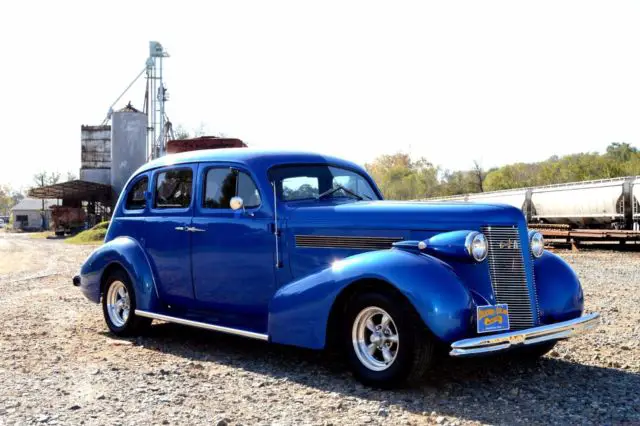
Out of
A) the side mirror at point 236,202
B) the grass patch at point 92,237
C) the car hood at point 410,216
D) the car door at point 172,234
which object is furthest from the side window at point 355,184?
the grass patch at point 92,237

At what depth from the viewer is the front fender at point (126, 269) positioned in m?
6.97

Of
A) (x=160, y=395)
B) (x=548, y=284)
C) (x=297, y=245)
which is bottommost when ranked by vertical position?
(x=160, y=395)

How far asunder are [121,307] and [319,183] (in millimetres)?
3003

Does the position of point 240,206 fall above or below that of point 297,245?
above

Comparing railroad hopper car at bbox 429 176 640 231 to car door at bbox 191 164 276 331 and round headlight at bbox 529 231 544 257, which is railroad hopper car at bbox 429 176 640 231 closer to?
car door at bbox 191 164 276 331

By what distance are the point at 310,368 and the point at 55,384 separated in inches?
87.0

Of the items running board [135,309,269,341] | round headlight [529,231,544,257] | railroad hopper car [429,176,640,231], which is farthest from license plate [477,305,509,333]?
railroad hopper car [429,176,640,231]

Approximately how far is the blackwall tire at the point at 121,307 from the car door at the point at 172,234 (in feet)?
1.69

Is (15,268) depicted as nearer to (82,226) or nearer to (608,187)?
(608,187)

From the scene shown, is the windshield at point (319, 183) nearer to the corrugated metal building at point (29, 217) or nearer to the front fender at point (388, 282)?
the front fender at point (388, 282)

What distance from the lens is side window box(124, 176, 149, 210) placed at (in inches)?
297

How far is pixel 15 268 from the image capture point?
19.3 meters

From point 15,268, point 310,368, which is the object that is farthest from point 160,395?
point 15,268

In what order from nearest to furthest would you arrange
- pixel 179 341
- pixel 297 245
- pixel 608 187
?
1. pixel 297 245
2. pixel 179 341
3. pixel 608 187
